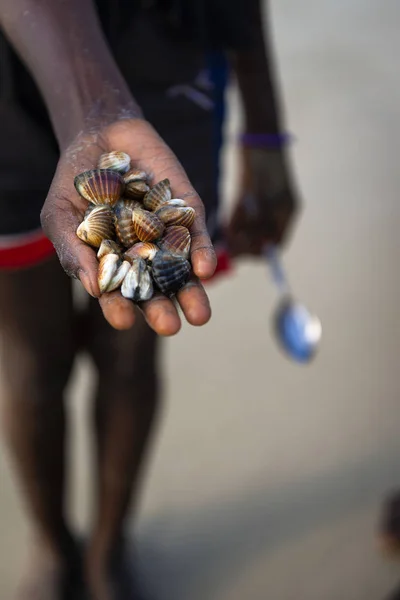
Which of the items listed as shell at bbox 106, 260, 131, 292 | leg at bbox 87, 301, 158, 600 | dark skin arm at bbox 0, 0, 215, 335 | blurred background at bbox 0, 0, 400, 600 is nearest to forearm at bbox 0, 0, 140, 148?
dark skin arm at bbox 0, 0, 215, 335

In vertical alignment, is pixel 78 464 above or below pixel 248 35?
below

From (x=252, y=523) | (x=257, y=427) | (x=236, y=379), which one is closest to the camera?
(x=252, y=523)

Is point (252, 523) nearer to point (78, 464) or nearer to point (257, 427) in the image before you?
point (257, 427)

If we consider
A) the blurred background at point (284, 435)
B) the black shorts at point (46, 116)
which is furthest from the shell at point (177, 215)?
the blurred background at point (284, 435)

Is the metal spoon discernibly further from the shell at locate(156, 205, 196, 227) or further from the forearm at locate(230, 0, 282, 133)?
the shell at locate(156, 205, 196, 227)

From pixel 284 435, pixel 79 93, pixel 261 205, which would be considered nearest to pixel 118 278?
pixel 79 93

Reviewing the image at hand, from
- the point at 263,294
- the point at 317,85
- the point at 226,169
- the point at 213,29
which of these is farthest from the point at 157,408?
the point at 317,85

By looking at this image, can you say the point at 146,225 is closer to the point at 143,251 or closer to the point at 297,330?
the point at 143,251

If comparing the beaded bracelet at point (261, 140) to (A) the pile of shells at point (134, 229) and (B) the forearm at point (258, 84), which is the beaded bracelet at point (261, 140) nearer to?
(B) the forearm at point (258, 84)
